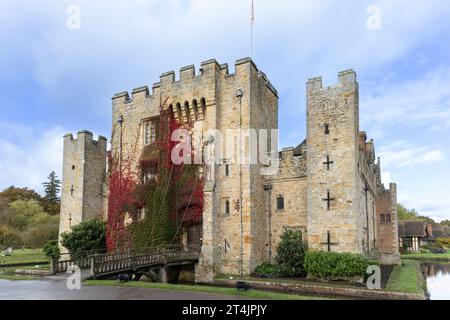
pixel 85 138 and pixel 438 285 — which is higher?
pixel 85 138

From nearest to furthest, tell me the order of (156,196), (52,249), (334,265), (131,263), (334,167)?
(131,263) < (334,265) < (334,167) < (156,196) < (52,249)

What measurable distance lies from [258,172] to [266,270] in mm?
5652

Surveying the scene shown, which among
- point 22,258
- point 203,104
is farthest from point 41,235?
point 203,104

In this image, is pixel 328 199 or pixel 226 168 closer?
pixel 328 199

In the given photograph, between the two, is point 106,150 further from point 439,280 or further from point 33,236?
point 439,280

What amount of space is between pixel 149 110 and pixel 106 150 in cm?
628

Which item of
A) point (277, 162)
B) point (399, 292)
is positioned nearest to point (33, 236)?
point (277, 162)

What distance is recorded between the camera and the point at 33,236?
125 ft

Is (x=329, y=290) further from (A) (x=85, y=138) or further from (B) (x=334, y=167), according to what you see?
(A) (x=85, y=138)

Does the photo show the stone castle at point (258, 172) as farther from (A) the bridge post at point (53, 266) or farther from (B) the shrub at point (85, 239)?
(A) the bridge post at point (53, 266)

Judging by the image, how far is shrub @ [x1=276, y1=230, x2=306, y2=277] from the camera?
1864cm

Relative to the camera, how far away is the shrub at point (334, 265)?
16734mm

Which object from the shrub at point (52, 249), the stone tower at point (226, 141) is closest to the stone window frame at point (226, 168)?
the stone tower at point (226, 141)

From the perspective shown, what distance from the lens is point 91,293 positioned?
11430 millimetres
